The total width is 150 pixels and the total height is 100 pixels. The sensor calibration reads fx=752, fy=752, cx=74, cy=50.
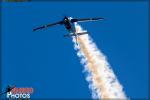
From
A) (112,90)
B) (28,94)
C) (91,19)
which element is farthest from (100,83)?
(28,94)

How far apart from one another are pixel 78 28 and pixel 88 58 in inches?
312

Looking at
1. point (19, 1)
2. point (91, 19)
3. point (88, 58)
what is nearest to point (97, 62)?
point (88, 58)

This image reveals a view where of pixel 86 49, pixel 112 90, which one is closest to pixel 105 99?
pixel 112 90

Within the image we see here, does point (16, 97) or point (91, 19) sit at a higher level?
point (91, 19)

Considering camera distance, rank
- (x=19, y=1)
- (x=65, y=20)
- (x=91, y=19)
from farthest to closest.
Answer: (x=19, y=1)
(x=91, y=19)
(x=65, y=20)

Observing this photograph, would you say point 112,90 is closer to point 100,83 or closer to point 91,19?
point 100,83

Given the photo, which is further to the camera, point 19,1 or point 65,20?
point 19,1

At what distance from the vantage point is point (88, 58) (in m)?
142

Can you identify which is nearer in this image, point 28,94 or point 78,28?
point 78,28

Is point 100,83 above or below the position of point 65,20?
below

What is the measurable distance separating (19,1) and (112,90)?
40.8 m

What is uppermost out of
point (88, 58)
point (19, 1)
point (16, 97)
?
point (19, 1)

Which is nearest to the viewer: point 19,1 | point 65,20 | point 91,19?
point 65,20

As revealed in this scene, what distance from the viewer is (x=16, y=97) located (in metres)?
174
